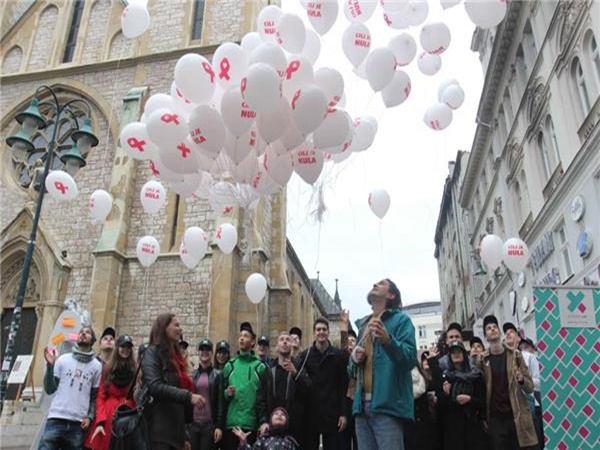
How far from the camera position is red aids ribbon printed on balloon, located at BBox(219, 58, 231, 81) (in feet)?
19.5

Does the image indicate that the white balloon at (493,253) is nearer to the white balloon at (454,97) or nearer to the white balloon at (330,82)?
the white balloon at (454,97)

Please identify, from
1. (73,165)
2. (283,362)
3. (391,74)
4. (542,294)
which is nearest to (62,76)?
(73,165)

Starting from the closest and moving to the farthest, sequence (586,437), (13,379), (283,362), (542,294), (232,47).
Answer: (586,437), (542,294), (283,362), (232,47), (13,379)

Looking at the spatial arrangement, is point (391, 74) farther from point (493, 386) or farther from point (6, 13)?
point (6, 13)

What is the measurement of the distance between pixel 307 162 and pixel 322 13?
7.02ft

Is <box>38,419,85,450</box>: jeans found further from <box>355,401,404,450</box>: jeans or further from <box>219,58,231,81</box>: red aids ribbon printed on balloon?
<box>219,58,231,81</box>: red aids ribbon printed on balloon

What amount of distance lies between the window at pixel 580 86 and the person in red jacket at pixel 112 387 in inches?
476

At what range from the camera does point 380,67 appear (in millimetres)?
6277

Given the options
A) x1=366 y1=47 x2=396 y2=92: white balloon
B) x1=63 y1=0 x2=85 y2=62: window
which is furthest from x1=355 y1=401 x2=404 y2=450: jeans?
x1=63 y1=0 x2=85 y2=62: window

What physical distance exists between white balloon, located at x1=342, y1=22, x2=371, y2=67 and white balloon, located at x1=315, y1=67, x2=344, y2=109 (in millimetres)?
834

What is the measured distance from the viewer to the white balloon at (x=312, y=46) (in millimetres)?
6527

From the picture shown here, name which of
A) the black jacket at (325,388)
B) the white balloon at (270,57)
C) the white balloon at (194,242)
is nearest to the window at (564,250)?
the white balloon at (194,242)

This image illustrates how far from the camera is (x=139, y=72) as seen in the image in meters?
17.2

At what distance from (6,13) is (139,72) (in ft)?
27.9
